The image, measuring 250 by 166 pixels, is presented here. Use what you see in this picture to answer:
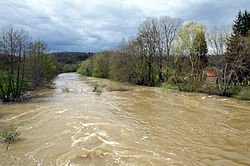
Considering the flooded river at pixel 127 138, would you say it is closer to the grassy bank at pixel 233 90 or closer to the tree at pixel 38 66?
the grassy bank at pixel 233 90

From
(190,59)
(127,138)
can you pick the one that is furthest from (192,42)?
(127,138)

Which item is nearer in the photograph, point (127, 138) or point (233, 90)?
point (127, 138)

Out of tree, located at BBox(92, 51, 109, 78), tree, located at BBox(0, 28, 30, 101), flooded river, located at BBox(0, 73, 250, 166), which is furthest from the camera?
tree, located at BBox(92, 51, 109, 78)

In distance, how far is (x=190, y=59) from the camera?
22.1 metres

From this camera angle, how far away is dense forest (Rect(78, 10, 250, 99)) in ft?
59.0

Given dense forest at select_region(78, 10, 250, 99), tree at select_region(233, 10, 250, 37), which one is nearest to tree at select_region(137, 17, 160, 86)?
dense forest at select_region(78, 10, 250, 99)

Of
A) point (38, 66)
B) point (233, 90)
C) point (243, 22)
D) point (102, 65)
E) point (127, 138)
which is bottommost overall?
point (127, 138)

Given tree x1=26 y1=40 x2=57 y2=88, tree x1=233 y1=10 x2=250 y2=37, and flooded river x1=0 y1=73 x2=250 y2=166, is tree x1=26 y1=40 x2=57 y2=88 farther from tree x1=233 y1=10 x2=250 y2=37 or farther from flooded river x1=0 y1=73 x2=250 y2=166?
tree x1=233 y1=10 x2=250 y2=37

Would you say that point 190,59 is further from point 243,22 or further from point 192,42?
point 243,22

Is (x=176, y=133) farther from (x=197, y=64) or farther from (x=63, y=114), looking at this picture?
(x=197, y=64)

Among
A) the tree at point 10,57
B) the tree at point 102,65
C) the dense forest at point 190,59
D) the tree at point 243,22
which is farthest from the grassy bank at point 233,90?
the tree at point 102,65

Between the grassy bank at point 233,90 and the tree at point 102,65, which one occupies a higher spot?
the tree at point 102,65

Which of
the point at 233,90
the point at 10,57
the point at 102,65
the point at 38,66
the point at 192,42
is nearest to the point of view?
the point at 10,57

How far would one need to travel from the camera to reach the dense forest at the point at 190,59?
1797 cm
